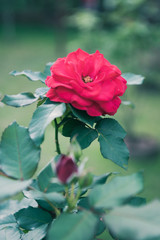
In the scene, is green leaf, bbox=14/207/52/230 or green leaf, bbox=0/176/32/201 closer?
green leaf, bbox=0/176/32/201

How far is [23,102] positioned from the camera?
0.58 metres

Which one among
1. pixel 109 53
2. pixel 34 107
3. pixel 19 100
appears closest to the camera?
pixel 19 100

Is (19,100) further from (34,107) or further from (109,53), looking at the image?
(34,107)

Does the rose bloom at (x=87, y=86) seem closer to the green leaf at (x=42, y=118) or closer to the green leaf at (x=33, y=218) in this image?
the green leaf at (x=42, y=118)

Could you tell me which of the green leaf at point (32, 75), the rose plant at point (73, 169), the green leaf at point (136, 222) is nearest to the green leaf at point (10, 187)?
the rose plant at point (73, 169)

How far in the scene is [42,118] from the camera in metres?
0.50

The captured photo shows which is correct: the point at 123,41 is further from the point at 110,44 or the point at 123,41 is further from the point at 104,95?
the point at 104,95

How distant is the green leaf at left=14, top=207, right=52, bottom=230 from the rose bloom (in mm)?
191

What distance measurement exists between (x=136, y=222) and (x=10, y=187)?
0.17 metres

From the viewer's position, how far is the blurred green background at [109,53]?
254 cm

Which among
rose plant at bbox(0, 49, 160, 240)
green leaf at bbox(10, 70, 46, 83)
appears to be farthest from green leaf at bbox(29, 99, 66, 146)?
green leaf at bbox(10, 70, 46, 83)

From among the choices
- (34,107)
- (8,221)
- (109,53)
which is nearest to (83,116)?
(8,221)

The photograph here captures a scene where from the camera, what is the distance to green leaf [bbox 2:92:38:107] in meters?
0.56

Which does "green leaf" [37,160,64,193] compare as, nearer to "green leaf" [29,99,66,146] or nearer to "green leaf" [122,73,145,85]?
"green leaf" [29,99,66,146]
